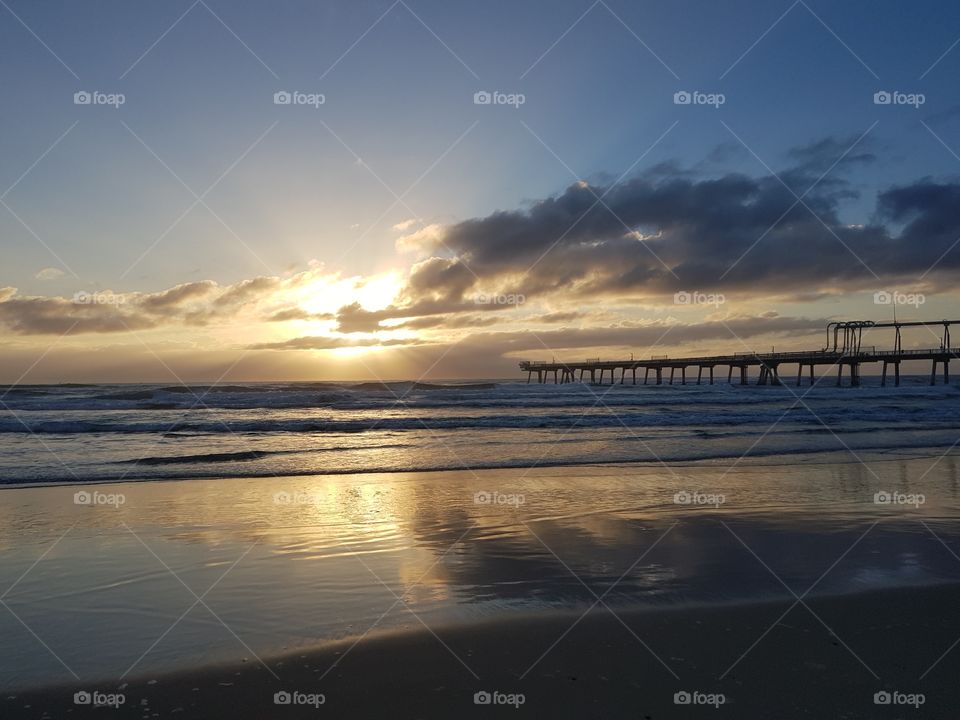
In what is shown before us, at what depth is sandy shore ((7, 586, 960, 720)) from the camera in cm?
402

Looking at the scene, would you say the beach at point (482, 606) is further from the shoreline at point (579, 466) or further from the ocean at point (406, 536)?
the shoreline at point (579, 466)

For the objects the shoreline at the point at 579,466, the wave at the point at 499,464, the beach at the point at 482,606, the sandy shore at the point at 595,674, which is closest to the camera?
the sandy shore at the point at 595,674

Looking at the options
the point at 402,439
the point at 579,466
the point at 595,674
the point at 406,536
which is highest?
the point at 402,439

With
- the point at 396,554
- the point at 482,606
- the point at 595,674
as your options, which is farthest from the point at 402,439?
the point at 595,674

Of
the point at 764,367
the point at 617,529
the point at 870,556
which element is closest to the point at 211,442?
the point at 617,529

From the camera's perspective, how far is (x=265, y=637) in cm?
514

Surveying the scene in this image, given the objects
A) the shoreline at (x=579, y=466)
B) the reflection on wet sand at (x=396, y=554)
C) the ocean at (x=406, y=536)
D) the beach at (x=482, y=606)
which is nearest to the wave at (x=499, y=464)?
the shoreline at (x=579, y=466)

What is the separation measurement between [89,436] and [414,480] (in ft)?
50.3

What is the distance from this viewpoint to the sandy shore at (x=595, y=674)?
13.2ft

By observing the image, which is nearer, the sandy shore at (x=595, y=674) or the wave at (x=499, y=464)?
the sandy shore at (x=595, y=674)

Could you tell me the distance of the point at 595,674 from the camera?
14.6 feet

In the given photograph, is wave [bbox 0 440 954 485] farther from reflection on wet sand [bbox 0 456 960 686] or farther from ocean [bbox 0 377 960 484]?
reflection on wet sand [bbox 0 456 960 686]

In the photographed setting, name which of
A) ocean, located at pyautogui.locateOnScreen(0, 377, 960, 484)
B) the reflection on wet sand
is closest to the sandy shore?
the reflection on wet sand

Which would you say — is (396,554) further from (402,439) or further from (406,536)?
(402,439)
